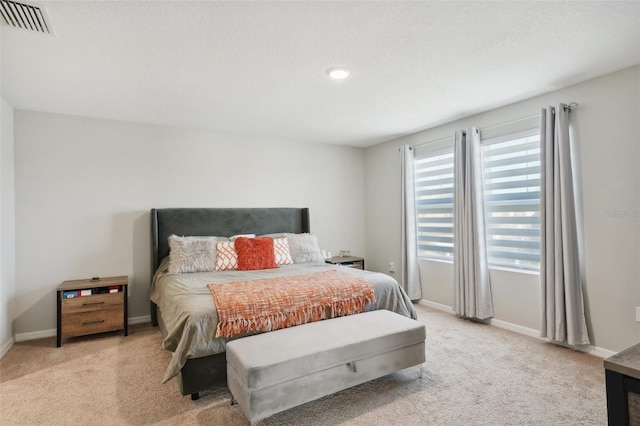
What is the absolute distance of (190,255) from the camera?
3.61m

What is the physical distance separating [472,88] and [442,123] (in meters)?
1.17

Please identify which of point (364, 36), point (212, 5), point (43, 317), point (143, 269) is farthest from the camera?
point (143, 269)

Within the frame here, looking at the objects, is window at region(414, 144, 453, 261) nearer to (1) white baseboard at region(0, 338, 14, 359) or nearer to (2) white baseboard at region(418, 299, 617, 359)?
(2) white baseboard at region(418, 299, 617, 359)

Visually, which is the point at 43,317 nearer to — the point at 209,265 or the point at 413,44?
the point at 209,265

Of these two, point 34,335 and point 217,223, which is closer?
point 34,335

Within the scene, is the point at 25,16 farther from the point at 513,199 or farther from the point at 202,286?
the point at 513,199

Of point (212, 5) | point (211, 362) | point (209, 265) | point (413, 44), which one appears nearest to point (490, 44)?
point (413, 44)

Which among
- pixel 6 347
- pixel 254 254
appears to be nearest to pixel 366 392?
pixel 254 254

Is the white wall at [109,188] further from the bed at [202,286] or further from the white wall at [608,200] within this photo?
the white wall at [608,200]

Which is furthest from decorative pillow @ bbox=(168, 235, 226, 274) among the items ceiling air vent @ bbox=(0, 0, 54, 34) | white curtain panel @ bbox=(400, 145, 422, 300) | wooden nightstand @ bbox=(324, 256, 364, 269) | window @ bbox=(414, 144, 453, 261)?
window @ bbox=(414, 144, 453, 261)

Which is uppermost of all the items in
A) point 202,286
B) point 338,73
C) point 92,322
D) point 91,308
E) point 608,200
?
point 338,73

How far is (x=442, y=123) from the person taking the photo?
4.26 m

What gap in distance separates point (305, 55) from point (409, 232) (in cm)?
297

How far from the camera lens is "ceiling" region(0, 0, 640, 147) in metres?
1.93
